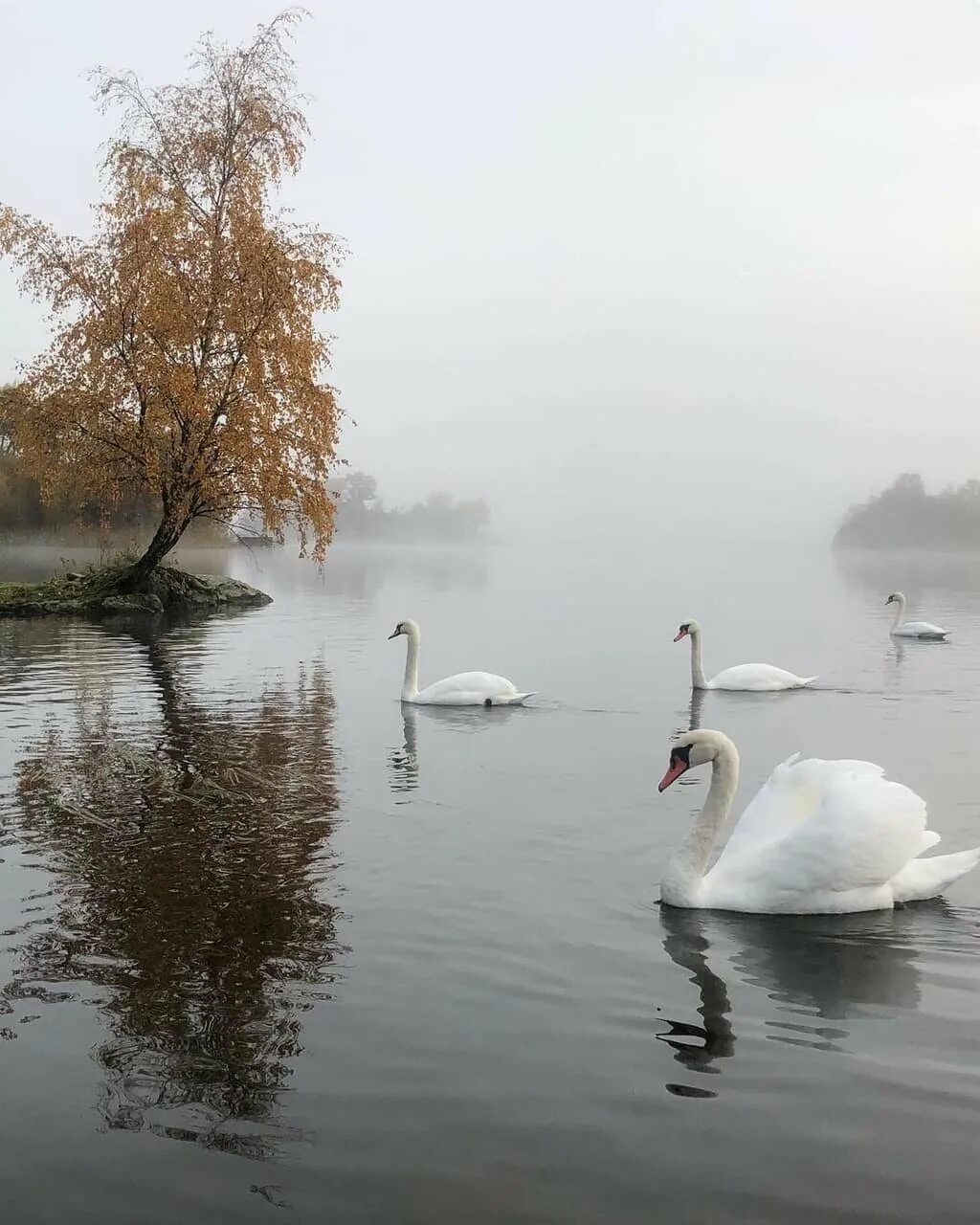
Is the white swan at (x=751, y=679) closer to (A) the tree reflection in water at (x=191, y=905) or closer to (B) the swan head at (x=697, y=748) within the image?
(A) the tree reflection in water at (x=191, y=905)

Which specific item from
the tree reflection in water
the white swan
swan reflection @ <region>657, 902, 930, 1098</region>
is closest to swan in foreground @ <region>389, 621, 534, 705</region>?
the tree reflection in water

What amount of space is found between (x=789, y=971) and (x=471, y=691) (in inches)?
Answer: 434

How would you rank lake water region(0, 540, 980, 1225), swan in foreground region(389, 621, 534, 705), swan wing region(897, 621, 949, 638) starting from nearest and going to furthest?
lake water region(0, 540, 980, 1225), swan in foreground region(389, 621, 534, 705), swan wing region(897, 621, 949, 638)

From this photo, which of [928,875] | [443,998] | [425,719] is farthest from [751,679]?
[443,998]

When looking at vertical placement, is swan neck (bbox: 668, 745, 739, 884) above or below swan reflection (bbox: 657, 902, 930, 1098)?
above

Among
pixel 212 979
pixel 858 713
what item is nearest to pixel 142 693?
pixel 858 713

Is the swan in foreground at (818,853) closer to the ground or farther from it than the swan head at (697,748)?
closer to the ground

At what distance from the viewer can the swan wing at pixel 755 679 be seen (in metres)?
20.0

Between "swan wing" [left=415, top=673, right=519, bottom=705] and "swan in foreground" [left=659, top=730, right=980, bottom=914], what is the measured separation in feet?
30.5

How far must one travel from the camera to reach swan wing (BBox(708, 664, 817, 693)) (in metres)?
20.0

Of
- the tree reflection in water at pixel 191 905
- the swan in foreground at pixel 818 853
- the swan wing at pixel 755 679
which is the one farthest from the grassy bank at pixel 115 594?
the swan in foreground at pixel 818 853

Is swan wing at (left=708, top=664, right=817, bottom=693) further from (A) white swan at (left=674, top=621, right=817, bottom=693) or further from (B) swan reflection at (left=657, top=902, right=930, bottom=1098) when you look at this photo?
(B) swan reflection at (left=657, top=902, right=930, bottom=1098)

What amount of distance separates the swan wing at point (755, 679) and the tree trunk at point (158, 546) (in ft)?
67.6

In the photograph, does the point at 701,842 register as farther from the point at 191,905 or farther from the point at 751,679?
the point at 751,679
